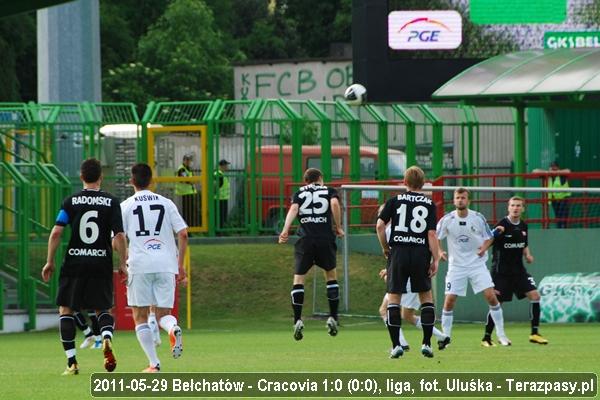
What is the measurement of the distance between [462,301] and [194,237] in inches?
321

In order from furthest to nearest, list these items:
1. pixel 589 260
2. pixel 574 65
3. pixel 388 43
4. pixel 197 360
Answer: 1. pixel 388 43
2. pixel 574 65
3. pixel 589 260
4. pixel 197 360

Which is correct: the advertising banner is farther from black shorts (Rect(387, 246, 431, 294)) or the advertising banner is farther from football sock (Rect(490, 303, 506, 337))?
black shorts (Rect(387, 246, 431, 294))

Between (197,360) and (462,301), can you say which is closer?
(197,360)

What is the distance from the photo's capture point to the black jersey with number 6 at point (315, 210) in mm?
21000

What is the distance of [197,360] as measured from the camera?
17.3m

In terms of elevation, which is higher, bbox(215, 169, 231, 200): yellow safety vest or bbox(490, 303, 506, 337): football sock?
bbox(215, 169, 231, 200): yellow safety vest

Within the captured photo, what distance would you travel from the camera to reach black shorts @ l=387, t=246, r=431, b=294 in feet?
54.1

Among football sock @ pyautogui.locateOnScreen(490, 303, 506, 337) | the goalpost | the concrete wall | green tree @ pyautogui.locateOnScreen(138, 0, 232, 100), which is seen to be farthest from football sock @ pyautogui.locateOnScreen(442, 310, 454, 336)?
green tree @ pyautogui.locateOnScreen(138, 0, 232, 100)

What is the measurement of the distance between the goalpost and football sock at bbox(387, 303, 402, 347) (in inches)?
363

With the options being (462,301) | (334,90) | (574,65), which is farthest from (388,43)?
(334,90)

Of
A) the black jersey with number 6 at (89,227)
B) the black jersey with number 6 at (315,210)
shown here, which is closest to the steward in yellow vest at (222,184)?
the black jersey with number 6 at (315,210)

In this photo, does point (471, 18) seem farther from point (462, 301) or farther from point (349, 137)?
point (462, 301)

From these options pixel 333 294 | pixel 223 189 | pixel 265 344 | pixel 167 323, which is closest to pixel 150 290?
pixel 167 323

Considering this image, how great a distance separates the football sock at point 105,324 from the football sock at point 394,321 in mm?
2937
